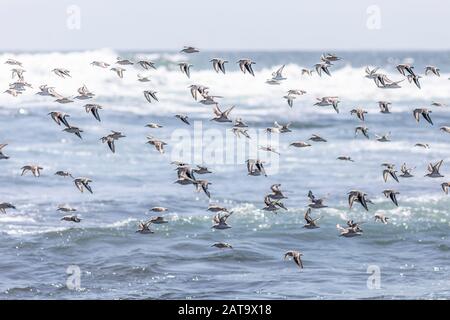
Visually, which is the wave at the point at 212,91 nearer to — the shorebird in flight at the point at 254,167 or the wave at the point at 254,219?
the wave at the point at 254,219

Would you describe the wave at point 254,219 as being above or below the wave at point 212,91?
below

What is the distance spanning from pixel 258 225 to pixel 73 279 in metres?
8.21

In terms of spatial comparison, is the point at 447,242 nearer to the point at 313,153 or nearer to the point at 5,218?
the point at 5,218

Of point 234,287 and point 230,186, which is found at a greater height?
point 230,186

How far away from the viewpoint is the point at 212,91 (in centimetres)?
9600

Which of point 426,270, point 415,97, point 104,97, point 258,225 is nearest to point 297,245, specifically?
point 258,225

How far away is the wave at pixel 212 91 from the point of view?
71.3 m

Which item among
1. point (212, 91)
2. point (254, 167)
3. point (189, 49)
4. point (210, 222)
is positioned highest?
point (212, 91)

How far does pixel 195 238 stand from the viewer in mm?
26781

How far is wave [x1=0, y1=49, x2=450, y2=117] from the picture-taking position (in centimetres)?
7131

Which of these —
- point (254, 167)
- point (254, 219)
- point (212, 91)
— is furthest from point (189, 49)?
point (212, 91)
